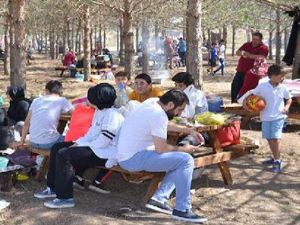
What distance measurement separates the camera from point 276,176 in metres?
6.66

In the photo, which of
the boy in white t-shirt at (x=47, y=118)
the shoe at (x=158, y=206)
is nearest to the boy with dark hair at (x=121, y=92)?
the boy in white t-shirt at (x=47, y=118)

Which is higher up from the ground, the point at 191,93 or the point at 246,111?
the point at 191,93

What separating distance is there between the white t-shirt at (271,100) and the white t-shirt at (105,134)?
224cm

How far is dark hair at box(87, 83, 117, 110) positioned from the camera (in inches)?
210

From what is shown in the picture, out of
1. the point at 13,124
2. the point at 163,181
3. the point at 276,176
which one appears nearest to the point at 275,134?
the point at 276,176

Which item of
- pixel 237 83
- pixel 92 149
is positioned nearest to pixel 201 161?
pixel 92 149

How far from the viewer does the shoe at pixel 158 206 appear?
16.8ft

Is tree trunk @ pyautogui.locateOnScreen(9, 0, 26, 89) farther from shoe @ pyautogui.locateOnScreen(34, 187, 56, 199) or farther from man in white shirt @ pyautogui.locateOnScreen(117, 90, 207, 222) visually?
man in white shirt @ pyautogui.locateOnScreen(117, 90, 207, 222)

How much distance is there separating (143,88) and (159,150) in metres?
2.06

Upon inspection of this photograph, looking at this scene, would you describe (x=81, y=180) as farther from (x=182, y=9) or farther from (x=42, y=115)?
(x=182, y=9)

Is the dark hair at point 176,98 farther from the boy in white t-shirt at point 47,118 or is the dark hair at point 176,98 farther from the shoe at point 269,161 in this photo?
the shoe at point 269,161

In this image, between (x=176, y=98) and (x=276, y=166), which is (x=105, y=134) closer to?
(x=176, y=98)

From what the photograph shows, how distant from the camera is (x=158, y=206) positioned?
514 cm

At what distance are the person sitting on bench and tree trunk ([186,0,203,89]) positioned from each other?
2.91 m
